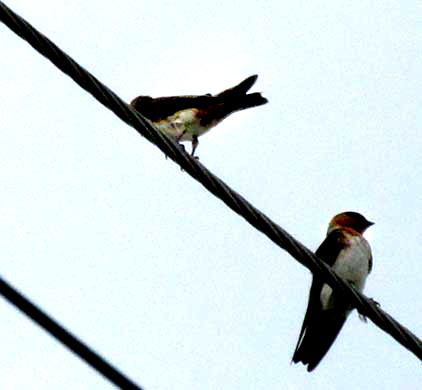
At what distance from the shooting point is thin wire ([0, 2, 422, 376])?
2.47 meters

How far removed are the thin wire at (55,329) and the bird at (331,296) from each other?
525 centimetres

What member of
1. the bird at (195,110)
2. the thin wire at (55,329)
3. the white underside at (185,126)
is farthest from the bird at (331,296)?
the thin wire at (55,329)

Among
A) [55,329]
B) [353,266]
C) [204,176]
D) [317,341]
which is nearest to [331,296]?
[353,266]

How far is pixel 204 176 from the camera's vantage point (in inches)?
116

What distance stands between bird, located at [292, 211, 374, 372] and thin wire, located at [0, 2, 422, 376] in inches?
118

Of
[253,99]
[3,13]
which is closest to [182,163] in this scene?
[3,13]

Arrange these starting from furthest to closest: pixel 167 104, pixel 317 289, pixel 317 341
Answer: pixel 167 104 → pixel 317 289 → pixel 317 341

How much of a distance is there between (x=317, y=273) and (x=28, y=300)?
2.21 meters

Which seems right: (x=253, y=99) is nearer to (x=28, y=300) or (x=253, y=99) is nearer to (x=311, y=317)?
(x=311, y=317)

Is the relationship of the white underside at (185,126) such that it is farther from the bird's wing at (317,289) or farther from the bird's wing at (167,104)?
the bird's wing at (317,289)

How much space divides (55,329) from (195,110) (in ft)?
25.0

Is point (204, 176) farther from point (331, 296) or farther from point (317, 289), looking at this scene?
point (317, 289)

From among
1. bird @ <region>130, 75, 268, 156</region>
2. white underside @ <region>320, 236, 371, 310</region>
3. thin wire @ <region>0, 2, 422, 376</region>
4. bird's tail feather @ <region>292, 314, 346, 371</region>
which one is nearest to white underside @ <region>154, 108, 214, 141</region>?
bird @ <region>130, 75, 268, 156</region>

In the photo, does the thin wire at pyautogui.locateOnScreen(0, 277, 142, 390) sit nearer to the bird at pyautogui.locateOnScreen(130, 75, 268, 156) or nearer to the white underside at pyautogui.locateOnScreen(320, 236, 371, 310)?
the white underside at pyautogui.locateOnScreen(320, 236, 371, 310)
